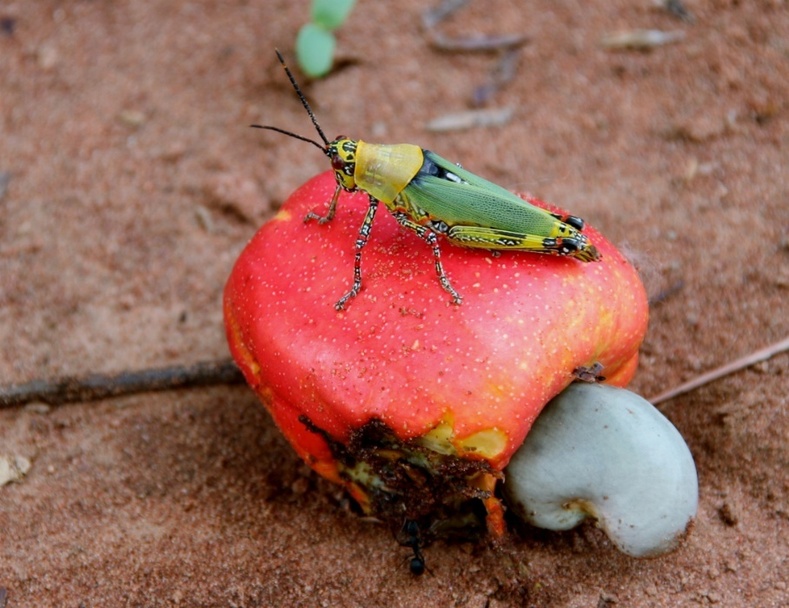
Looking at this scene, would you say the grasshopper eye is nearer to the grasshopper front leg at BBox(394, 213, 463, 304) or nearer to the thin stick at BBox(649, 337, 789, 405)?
the grasshopper front leg at BBox(394, 213, 463, 304)

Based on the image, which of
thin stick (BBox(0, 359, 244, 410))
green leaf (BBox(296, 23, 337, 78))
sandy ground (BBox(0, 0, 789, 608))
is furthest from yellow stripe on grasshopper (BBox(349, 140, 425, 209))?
green leaf (BBox(296, 23, 337, 78))

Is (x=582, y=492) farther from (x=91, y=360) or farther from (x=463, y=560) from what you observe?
(x=91, y=360)

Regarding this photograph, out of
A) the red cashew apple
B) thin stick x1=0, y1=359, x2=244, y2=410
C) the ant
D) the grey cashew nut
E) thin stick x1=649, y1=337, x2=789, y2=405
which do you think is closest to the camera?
the red cashew apple

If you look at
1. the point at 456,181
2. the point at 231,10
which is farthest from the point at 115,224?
the point at 456,181

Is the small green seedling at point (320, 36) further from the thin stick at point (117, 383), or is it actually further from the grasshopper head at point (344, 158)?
the grasshopper head at point (344, 158)

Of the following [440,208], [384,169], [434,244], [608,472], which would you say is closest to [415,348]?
[434,244]

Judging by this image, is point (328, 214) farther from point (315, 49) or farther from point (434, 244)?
point (315, 49)

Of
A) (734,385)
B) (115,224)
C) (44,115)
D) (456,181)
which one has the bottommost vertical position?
(734,385)
